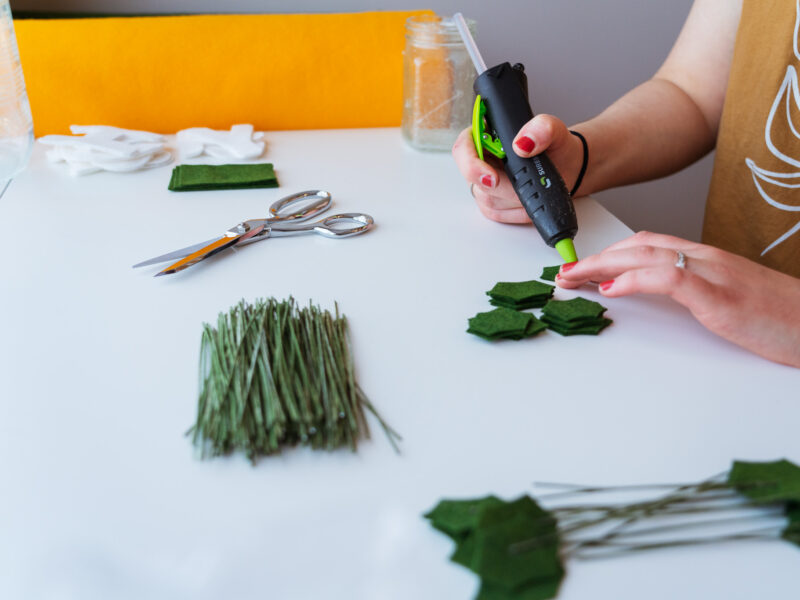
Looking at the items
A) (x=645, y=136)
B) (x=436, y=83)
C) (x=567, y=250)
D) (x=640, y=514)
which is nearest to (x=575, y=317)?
(x=567, y=250)

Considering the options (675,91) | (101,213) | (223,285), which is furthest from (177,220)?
(675,91)

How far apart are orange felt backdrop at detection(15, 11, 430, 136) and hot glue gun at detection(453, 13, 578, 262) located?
417 mm

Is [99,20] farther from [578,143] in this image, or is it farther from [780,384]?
[780,384]

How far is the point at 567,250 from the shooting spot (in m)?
0.77

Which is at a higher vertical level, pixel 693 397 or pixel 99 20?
pixel 99 20

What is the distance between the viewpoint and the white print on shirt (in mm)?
976

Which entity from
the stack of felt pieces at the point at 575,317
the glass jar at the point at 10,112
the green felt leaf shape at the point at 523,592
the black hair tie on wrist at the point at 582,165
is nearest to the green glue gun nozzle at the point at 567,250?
the stack of felt pieces at the point at 575,317

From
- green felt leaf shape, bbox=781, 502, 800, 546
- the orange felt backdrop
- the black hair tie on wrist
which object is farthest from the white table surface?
the orange felt backdrop

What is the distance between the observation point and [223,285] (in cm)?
73

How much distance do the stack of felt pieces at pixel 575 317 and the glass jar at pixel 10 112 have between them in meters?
0.81

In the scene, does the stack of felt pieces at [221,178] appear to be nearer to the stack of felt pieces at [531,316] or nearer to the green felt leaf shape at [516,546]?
the stack of felt pieces at [531,316]

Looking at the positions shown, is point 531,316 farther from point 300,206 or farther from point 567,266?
point 300,206

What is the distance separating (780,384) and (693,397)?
0.08 m

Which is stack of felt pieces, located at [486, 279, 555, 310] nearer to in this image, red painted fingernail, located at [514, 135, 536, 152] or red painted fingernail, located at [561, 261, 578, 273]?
red painted fingernail, located at [561, 261, 578, 273]
